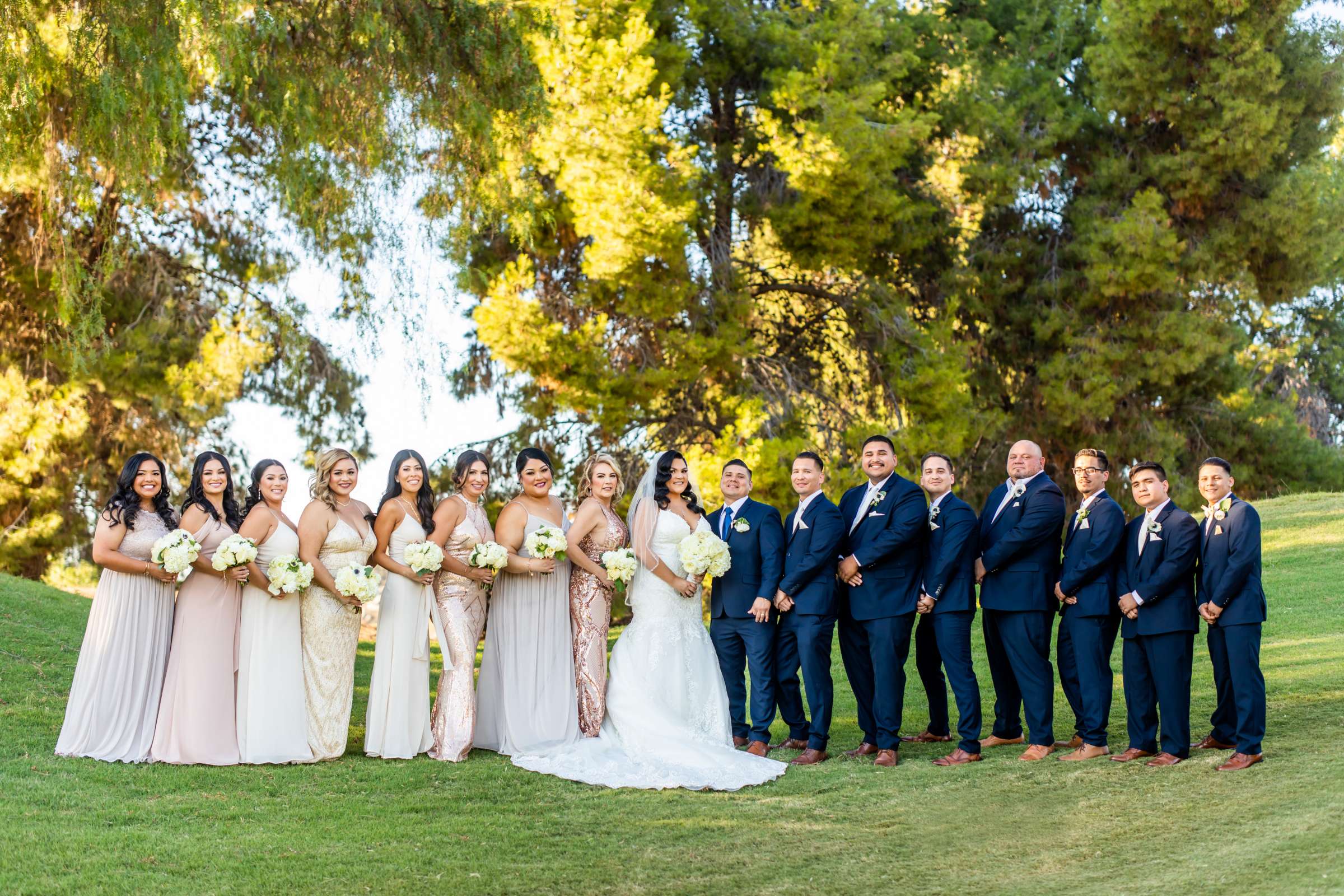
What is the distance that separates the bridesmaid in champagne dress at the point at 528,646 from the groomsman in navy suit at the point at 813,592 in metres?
1.46

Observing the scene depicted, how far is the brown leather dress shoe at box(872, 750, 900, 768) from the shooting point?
25.5 ft

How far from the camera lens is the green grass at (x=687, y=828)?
5.37 meters

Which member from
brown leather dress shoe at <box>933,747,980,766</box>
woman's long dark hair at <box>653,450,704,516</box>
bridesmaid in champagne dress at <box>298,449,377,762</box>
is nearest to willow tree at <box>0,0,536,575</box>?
bridesmaid in champagne dress at <box>298,449,377,762</box>

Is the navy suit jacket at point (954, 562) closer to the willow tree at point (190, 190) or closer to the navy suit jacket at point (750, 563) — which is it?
the navy suit jacket at point (750, 563)

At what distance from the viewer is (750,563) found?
332 inches

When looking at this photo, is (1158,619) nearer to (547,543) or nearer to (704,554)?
(704,554)

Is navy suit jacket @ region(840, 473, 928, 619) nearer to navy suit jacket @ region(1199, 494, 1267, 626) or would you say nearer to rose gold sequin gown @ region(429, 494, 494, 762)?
navy suit jacket @ region(1199, 494, 1267, 626)

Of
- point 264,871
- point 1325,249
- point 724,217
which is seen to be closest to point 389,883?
point 264,871

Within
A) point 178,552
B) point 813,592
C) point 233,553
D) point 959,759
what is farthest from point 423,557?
point 959,759

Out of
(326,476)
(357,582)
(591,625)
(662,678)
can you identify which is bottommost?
(662,678)

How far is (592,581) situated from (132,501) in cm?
307

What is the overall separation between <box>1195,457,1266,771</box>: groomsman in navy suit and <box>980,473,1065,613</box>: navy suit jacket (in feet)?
2.90

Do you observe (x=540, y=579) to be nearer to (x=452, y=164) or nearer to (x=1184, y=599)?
(x=1184, y=599)

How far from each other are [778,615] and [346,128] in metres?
6.94
